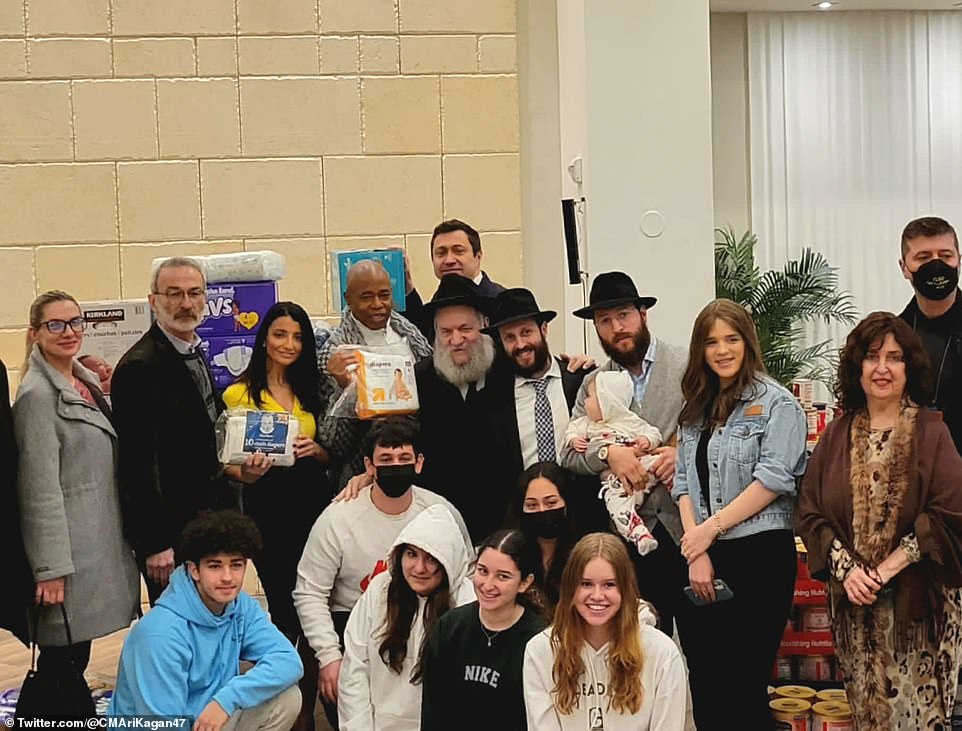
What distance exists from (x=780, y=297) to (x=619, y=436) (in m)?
5.08

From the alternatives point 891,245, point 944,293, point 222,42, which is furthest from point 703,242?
point 891,245

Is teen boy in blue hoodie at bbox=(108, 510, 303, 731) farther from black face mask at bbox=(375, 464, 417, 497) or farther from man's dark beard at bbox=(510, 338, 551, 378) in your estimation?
man's dark beard at bbox=(510, 338, 551, 378)

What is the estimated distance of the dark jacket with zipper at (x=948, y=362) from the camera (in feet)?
12.9

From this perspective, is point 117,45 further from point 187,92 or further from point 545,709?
point 545,709

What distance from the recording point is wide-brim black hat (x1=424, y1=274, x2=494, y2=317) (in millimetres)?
4348

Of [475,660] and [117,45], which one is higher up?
[117,45]

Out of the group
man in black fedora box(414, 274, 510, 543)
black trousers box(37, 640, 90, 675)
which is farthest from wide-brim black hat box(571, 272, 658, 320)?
black trousers box(37, 640, 90, 675)

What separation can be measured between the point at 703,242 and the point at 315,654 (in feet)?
9.99

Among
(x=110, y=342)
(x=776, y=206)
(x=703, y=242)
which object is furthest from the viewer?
(x=776, y=206)

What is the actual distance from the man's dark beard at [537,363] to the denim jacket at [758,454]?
67 centimetres

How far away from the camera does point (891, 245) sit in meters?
9.71

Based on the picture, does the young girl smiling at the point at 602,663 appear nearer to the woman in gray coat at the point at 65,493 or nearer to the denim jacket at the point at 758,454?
the denim jacket at the point at 758,454

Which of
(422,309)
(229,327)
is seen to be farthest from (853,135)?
(229,327)

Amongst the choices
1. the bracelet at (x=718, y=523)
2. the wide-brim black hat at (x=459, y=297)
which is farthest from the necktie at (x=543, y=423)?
the bracelet at (x=718, y=523)
